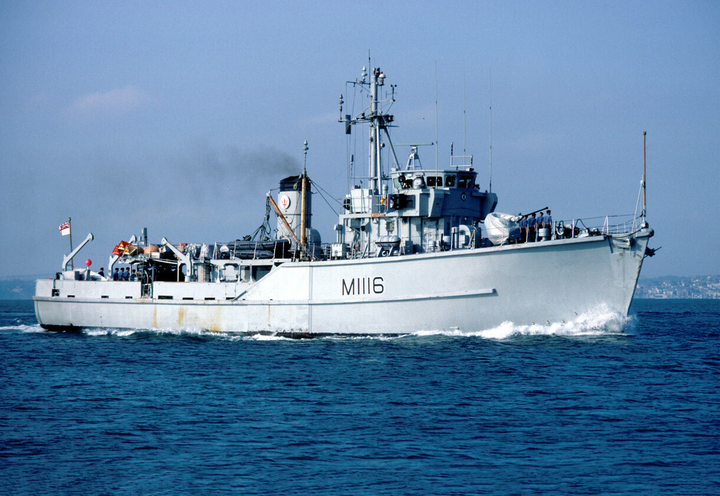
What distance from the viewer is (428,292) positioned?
85.5 feet

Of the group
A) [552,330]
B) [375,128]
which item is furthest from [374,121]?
[552,330]

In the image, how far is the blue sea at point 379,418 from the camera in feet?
40.5

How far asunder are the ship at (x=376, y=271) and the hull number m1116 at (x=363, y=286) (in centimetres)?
4

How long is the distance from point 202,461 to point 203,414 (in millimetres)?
3632

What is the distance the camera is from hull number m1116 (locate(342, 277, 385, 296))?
2689cm

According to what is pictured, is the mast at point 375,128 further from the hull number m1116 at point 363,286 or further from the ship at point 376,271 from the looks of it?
the hull number m1116 at point 363,286


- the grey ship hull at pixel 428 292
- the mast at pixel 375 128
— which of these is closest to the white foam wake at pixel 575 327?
the grey ship hull at pixel 428 292

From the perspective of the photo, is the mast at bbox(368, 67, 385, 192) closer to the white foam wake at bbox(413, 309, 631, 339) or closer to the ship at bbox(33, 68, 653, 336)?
the ship at bbox(33, 68, 653, 336)

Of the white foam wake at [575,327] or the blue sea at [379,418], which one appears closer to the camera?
the blue sea at [379,418]

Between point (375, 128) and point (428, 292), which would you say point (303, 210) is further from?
point (428, 292)

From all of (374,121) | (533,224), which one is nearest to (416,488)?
(533,224)

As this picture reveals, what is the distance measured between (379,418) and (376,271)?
443 inches

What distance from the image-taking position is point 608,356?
22781 millimetres

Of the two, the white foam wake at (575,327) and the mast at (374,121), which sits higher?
the mast at (374,121)
